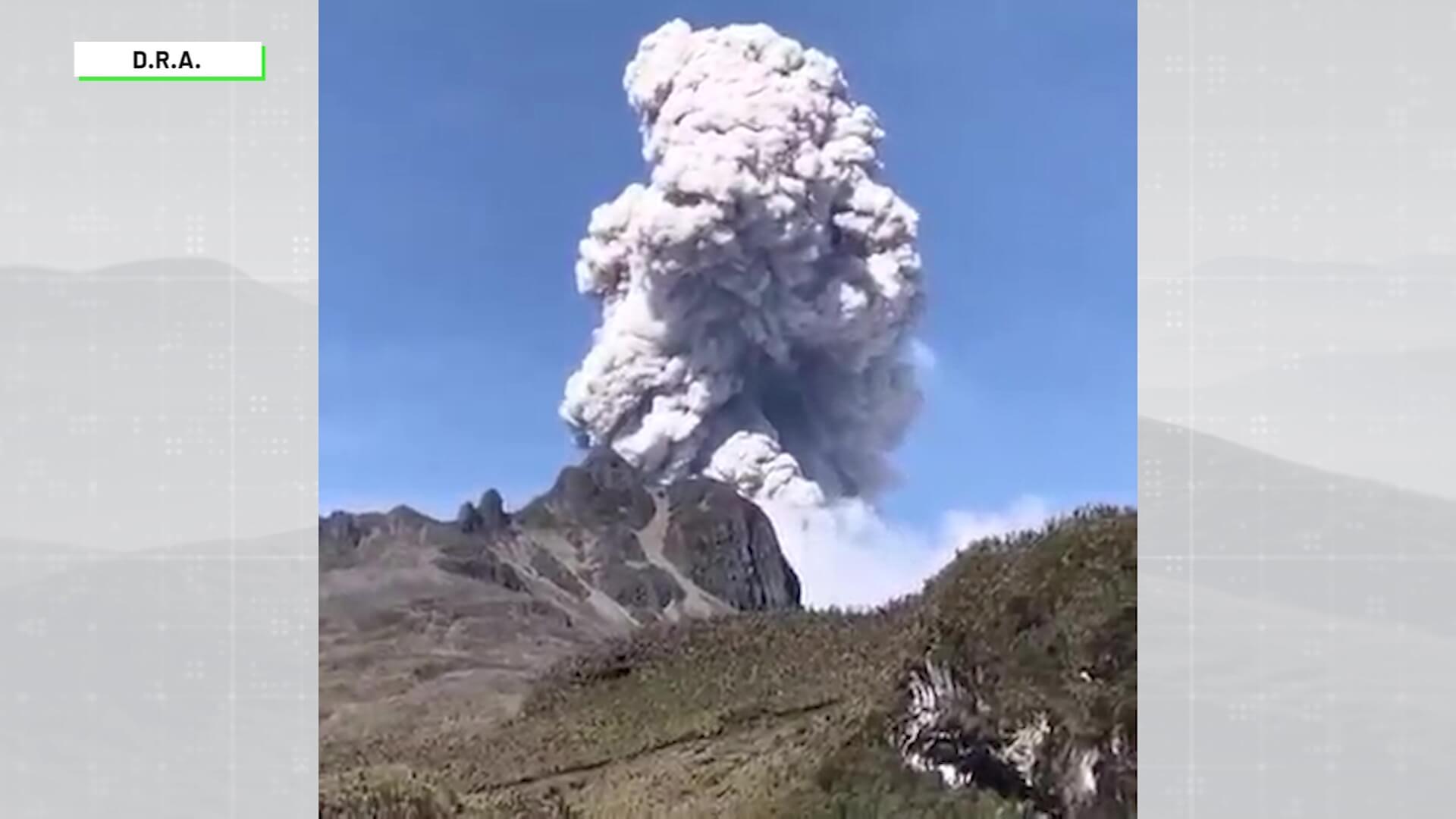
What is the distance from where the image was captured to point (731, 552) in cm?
771

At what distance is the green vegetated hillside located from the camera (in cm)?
657

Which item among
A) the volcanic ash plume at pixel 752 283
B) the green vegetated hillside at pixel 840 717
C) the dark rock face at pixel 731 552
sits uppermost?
the volcanic ash plume at pixel 752 283

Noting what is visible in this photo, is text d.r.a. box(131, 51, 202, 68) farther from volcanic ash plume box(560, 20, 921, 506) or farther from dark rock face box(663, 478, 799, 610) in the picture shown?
dark rock face box(663, 478, 799, 610)

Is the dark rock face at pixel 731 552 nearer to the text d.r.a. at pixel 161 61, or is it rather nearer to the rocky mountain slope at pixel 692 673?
the rocky mountain slope at pixel 692 673

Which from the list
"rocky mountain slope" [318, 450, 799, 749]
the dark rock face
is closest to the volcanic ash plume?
the dark rock face

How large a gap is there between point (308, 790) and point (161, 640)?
70 centimetres

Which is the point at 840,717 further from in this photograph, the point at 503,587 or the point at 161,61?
the point at 161,61

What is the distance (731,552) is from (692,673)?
638 mm

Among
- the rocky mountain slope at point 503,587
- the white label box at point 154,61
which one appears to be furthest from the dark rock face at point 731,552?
the white label box at point 154,61

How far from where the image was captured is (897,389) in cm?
772

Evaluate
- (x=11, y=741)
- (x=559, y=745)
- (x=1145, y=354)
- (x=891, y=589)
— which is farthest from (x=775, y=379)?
(x=11, y=741)

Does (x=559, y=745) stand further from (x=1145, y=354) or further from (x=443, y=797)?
(x=1145, y=354)

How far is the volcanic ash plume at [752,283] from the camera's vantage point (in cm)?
740

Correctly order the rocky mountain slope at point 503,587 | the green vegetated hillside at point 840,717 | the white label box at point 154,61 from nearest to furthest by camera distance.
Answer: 1. the white label box at point 154,61
2. the green vegetated hillside at point 840,717
3. the rocky mountain slope at point 503,587
